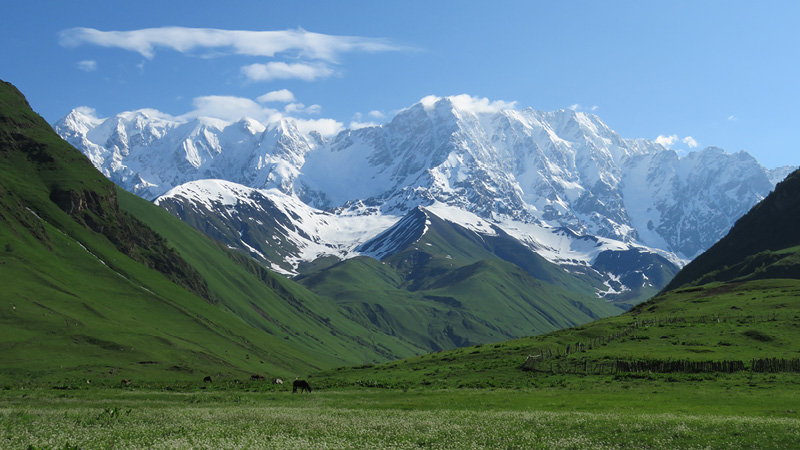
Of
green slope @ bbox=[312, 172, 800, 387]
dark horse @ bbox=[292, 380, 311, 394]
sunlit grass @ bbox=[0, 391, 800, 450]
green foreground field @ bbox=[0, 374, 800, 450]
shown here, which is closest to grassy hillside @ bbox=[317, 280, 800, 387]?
green slope @ bbox=[312, 172, 800, 387]

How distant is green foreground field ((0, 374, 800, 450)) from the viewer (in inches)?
1448

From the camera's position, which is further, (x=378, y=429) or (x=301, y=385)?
(x=301, y=385)

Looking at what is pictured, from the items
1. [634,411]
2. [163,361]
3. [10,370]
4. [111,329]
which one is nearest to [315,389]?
[634,411]

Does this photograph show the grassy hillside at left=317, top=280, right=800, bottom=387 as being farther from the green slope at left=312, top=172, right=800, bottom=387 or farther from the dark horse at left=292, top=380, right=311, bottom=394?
the dark horse at left=292, top=380, right=311, bottom=394

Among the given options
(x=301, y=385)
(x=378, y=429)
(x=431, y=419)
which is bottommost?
(x=301, y=385)

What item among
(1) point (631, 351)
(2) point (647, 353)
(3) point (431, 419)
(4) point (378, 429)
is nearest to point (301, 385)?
(3) point (431, 419)

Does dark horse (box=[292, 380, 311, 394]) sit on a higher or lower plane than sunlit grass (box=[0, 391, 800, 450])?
lower

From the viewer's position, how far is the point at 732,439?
3819 centimetres

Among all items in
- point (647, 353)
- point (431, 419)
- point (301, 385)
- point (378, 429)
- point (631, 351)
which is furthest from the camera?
point (631, 351)

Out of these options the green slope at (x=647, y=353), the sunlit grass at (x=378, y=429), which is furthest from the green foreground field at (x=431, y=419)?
the green slope at (x=647, y=353)

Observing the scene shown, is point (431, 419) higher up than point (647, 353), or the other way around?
point (647, 353)

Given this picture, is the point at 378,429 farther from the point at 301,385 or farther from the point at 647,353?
the point at 647,353

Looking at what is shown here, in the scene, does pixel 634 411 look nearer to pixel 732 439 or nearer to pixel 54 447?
pixel 732 439

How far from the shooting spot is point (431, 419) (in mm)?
47031
